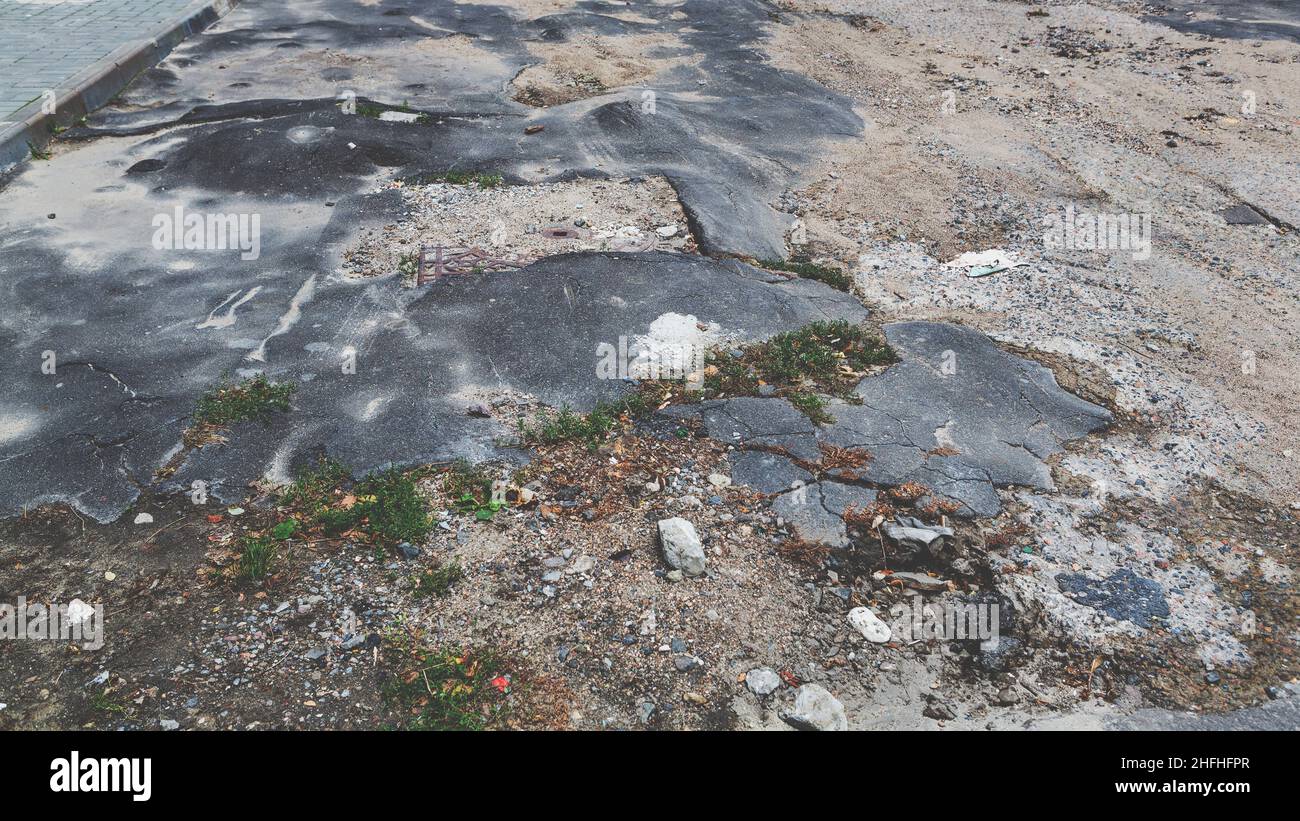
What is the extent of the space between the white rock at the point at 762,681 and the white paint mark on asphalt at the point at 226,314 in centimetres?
461

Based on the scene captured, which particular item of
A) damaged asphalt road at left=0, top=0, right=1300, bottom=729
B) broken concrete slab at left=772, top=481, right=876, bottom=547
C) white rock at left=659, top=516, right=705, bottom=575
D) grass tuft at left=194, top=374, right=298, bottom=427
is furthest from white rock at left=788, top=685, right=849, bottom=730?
grass tuft at left=194, top=374, right=298, bottom=427

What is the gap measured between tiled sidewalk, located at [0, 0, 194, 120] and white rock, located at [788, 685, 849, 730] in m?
9.95

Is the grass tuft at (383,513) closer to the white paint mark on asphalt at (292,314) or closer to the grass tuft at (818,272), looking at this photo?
the white paint mark on asphalt at (292,314)

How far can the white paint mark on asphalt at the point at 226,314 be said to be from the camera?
5855mm

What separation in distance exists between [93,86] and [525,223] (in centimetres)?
609

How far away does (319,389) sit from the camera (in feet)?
17.1

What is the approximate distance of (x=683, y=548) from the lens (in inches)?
163

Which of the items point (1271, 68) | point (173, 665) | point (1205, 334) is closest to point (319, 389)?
point (173, 665)

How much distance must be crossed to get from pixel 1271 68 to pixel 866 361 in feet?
34.2

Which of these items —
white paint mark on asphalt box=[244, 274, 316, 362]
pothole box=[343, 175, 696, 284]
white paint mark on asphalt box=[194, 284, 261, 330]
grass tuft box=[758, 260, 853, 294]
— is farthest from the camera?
pothole box=[343, 175, 696, 284]

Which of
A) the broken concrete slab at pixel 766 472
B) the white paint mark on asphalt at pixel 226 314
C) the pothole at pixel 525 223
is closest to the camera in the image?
the broken concrete slab at pixel 766 472

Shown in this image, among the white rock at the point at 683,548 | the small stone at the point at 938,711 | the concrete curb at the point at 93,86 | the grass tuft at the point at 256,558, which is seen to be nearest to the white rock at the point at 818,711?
the small stone at the point at 938,711

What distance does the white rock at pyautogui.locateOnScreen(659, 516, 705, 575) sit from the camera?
410 centimetres

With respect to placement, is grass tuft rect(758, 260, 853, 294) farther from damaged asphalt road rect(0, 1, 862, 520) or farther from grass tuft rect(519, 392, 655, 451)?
grass tuft rect(519, 392, 655, 451)
